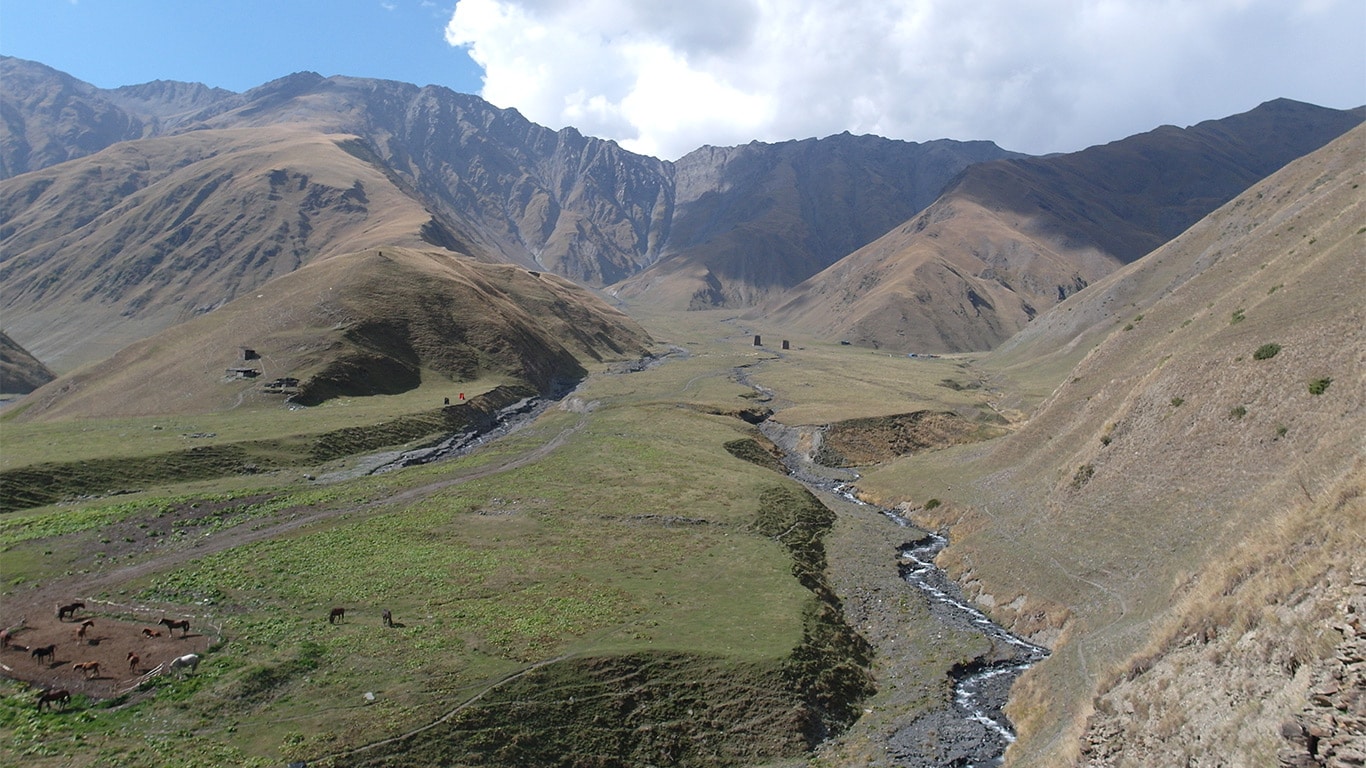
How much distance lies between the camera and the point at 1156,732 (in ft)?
76.6

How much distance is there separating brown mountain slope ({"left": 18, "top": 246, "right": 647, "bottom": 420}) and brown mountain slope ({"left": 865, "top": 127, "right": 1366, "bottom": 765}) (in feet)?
293

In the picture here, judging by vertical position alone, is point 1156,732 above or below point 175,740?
above

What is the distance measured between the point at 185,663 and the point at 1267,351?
70283 mm

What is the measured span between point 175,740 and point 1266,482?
188 feet

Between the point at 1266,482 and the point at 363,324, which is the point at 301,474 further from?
the point at 1266,482

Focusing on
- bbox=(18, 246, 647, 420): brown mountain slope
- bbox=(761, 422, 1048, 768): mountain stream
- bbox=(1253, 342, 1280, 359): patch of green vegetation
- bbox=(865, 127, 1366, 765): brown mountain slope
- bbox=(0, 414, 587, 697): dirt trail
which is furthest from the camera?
bbox=(18, 246, 647, 420): brown mountain slope

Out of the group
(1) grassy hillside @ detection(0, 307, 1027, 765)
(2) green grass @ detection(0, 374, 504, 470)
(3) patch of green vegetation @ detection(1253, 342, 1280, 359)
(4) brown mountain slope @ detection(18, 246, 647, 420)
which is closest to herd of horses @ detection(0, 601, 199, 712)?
(1) grassy hillside @ detection(0, 307, 1027, 765)

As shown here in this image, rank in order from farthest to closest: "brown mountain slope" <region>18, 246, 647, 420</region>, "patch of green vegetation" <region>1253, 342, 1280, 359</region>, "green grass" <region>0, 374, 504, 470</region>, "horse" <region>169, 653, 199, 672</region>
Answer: "brown mountain slope" <region>18, 246, 647, 420</region> < "green grass" <region>0, 374, 504, 470</region> < "patch of green vegetation" <region>1253, 342, 1280, 359</region> < "horse" <region>169, 653, 199, 672</region>

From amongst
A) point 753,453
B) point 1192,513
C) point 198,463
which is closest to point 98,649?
point 198,463

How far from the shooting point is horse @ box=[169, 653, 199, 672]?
118ft

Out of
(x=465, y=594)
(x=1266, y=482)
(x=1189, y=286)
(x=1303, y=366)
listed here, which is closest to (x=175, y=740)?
(x=465, y=594)

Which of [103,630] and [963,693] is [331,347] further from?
[963,693]

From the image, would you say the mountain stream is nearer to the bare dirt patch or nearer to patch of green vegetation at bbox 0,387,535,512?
the bare dirt patch

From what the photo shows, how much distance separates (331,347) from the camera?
430 ft
